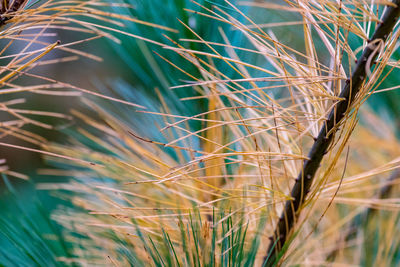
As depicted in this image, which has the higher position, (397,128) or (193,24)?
(193,24)

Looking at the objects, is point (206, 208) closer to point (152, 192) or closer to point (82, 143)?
point (152, 192)

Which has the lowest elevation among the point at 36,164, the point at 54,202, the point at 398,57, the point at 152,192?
the point at 36,164

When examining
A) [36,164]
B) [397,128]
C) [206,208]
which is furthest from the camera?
[36,164]

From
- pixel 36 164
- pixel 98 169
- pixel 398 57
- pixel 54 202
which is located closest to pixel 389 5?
pixel 398 57

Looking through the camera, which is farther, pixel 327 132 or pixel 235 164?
pixel 235 164

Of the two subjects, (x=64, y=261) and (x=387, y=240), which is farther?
(x=387, y=240)

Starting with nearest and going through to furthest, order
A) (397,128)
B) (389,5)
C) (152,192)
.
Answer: (389,5) → (152,192) → (397,128)

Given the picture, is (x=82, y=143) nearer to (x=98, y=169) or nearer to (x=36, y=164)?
(x=98, y=169)
